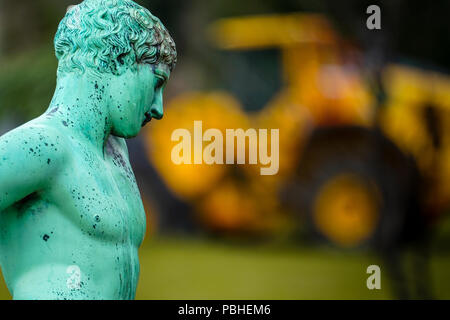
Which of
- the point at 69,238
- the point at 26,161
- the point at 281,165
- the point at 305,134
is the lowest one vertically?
the point at 69,238

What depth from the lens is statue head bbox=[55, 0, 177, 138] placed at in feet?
6.59

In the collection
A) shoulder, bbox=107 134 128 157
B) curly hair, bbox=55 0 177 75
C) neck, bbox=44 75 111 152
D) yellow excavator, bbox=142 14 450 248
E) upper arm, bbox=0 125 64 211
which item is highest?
yellow excavator, bbox=142 14 450 248

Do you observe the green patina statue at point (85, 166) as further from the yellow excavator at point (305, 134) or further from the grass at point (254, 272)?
the yellow excavator at point (305, 134)

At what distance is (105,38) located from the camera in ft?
6.56

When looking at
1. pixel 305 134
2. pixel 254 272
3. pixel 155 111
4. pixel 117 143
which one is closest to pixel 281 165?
pixel 305 134

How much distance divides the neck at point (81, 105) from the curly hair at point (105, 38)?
1.2 inches

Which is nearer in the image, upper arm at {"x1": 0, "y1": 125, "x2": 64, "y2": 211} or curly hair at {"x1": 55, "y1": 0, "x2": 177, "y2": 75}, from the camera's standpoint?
upper arm at {"x1": 0, "y1": 125, "x2": 64, "y2": 211}

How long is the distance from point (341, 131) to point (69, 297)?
7.98 meters

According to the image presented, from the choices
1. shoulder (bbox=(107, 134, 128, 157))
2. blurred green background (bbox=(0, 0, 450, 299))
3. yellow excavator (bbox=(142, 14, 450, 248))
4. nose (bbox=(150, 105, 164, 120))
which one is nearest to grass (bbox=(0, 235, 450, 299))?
blurred green background (bbox=(0, 0, 450, 299))

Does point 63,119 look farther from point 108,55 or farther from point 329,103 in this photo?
point 329,103

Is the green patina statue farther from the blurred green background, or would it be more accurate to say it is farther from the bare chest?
the blurred green background

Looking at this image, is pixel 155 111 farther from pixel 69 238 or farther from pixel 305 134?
pixel 305 134

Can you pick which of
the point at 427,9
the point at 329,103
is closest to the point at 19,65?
the point at 427,9

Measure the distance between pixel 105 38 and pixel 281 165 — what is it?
25.1 feet
